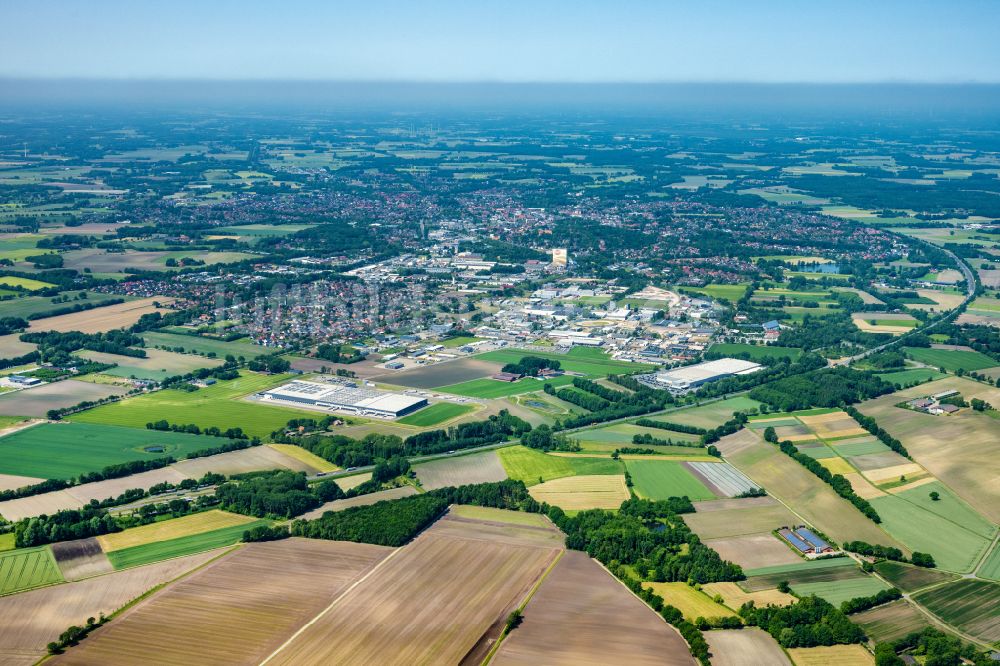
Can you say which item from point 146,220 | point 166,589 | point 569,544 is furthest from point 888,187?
point 166,589

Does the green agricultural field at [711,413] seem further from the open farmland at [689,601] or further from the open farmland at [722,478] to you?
the open farmland at [689,601]

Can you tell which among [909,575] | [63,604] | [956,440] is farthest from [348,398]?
[956,440]

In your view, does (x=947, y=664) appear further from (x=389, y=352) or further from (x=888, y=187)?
(x=888, y=187)

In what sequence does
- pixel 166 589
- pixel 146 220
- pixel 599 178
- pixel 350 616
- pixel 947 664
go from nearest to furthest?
pixel 947 664, pixel 350 616, pixel 166 589, pixel 146 220, pixel 599 178

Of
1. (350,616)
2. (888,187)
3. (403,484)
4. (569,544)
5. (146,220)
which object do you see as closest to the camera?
(350,616)

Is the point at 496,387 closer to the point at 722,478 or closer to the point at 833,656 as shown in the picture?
the point at 722,478

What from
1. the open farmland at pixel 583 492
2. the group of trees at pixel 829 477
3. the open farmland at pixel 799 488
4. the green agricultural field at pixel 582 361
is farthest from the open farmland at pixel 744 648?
the green agricultural field at pixel 582 361
